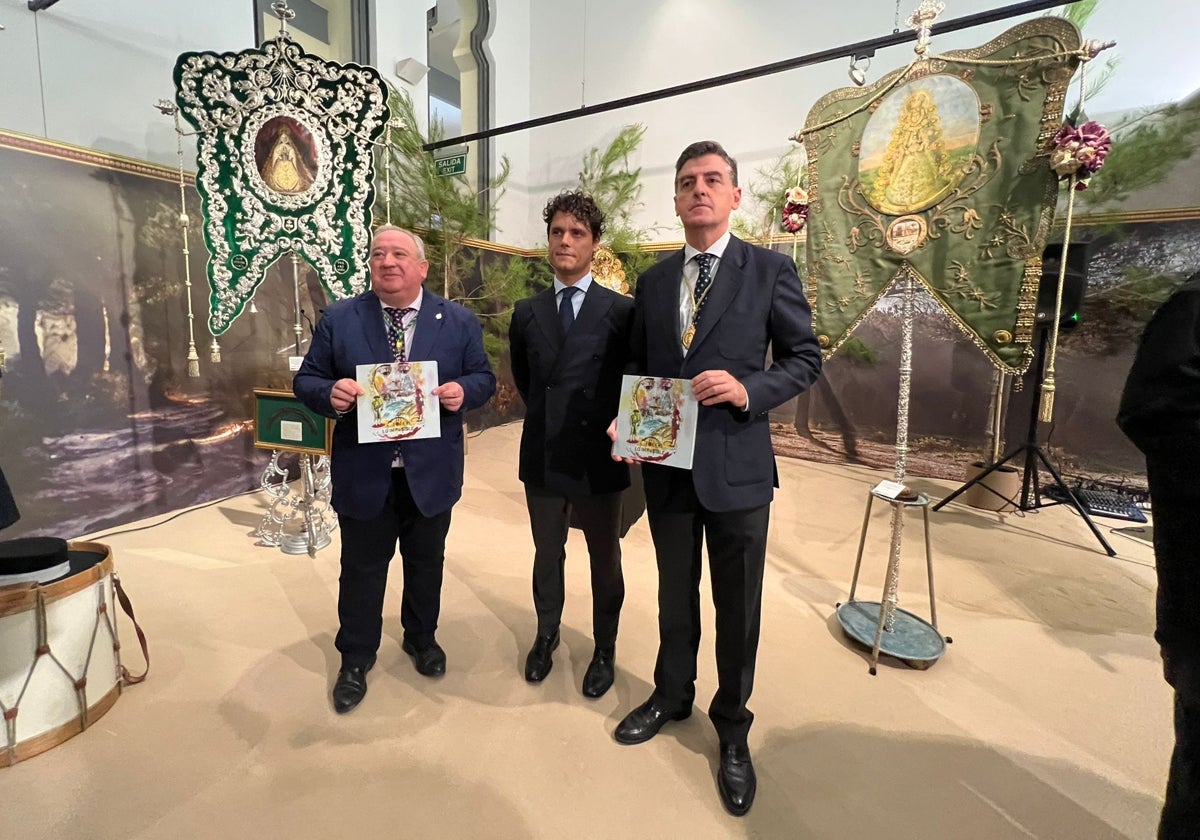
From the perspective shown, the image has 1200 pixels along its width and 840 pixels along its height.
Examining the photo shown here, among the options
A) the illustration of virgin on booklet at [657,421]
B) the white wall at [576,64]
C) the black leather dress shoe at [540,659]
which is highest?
the white wall at [576,64]

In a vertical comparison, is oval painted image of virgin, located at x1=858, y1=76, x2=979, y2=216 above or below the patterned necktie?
above

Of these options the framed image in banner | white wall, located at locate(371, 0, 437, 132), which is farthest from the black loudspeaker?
white wall, located at locate(371, 0, 437, 132)

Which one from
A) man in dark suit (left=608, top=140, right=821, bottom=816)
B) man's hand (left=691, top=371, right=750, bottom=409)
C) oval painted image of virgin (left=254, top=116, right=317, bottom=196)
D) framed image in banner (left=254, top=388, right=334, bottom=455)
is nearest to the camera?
man's hand (left=691, top=371, right=750, bottom=409)

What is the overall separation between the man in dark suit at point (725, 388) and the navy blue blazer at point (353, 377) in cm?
76

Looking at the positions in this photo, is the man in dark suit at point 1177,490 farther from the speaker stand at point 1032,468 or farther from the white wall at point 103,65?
the white wall at point 103,65

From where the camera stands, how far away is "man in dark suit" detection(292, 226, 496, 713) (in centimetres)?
205

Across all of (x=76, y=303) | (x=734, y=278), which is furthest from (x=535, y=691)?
(x=76, y=303)

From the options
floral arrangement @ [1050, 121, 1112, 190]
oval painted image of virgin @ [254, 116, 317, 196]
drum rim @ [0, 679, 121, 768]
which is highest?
oval painted image of virgin @ [254, 116, 317, 196]

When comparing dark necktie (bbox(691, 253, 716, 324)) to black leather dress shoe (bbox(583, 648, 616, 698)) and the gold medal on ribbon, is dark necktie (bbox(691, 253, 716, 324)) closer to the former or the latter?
the gold medal on ribbon

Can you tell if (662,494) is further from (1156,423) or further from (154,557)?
(154,557)

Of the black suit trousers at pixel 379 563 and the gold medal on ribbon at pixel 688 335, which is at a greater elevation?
the gold medal on ribbon at pixel 688 335

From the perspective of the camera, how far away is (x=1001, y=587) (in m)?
3.35

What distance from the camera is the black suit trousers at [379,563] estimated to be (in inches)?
85.1

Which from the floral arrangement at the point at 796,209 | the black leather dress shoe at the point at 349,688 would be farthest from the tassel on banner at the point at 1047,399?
the black leather dress shoe at the point at 349,688
